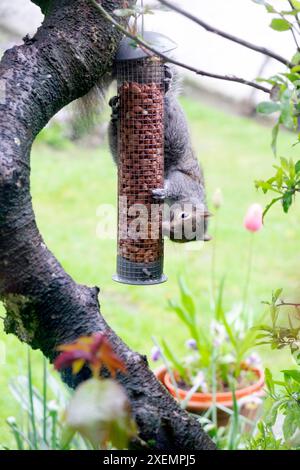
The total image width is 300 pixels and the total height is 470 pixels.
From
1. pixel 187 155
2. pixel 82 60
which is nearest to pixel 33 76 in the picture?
pixel 82 60

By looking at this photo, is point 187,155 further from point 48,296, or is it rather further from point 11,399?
point 11,399

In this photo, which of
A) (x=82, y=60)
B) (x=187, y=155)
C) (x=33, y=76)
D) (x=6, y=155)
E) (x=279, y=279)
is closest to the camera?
(x=6, y=155)

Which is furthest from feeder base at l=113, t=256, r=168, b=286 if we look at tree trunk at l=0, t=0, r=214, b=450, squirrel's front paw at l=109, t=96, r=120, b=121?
tree trunk at l=0, t=0, r=214, b=450

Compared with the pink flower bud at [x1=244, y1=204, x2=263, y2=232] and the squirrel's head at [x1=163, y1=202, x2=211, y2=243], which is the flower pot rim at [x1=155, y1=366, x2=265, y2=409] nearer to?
the pink flower bud at [x1=244, y1=204, x2=263, y2=232]

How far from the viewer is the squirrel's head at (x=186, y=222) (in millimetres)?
2004

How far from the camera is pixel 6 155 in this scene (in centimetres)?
120

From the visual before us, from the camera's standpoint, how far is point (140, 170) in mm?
1941

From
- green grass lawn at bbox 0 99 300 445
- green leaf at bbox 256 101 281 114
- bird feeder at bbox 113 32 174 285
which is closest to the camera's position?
green leaf at bbox 256 101 281 114

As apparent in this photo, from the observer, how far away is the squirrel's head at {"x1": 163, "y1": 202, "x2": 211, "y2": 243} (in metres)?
2.00

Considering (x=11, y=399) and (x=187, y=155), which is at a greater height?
(x=187, y=155)

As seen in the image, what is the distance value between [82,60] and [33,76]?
15 cm

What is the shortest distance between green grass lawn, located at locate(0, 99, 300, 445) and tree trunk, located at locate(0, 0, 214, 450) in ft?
4.71

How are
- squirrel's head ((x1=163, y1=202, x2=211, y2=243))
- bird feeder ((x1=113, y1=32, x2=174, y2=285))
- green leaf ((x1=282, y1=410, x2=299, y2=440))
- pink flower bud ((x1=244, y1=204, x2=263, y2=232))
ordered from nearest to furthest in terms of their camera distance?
green leaf ((x1=282, y1=410, x2=299, y2=440))
bird feeder ((x1=113, y1=32, x2=174, y2=285))
squirrel's head ((x1=163, y1=202, x2=211, y2=243))
pink flower bud ((x1=244, y1=204, x2=263, y2=232))
